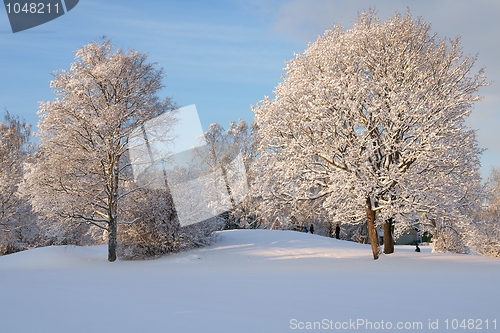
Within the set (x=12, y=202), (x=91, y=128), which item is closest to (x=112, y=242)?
(x=91, y=128)

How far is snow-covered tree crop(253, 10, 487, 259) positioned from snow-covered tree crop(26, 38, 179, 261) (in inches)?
239

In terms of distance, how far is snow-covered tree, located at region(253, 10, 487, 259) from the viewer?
13500 millimetres

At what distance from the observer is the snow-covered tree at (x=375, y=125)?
1350 cm

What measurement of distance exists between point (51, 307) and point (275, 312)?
3532 millimetres

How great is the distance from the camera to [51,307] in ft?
18.5

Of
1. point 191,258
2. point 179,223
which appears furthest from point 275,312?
point 179,223

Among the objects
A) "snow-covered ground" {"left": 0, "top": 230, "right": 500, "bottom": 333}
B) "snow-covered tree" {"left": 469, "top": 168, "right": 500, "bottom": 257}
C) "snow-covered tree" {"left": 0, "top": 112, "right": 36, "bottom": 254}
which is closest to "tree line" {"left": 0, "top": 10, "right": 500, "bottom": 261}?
"snow-covered ground" {"left": 0, "top": 230, "right": 500, "bottom": 333}

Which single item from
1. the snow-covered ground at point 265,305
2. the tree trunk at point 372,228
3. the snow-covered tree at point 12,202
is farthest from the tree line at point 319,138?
the snow-covered tree at point 12,202

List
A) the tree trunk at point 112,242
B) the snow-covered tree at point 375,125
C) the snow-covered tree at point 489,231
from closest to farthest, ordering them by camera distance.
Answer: the snow-covered tree at point 375,125 < the tree trunk at point 112,242 < the snow-covered tree at point 489,231

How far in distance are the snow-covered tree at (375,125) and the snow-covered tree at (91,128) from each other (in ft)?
19.9

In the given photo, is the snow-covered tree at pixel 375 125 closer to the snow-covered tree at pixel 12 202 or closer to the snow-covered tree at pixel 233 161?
the snow-covered tree at pixel 233 161

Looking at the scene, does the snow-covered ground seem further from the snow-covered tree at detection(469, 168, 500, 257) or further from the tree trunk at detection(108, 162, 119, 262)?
the snow-covered tree at detection(469, 168, 500, 257)

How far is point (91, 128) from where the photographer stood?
630 inches

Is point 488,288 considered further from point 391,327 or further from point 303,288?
point 391,327
